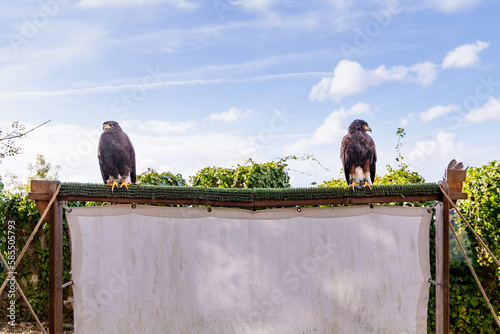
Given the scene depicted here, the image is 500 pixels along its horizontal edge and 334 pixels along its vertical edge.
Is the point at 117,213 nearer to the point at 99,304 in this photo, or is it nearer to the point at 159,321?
the point at 99,304

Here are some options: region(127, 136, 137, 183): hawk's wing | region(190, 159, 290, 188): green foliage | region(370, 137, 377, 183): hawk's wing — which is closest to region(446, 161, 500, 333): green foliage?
region(370, 137, 377, 183): hawk's wing

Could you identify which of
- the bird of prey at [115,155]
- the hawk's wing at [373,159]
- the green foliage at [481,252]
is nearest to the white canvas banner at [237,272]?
the bird of prey at [115,155]

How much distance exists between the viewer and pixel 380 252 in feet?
9.96

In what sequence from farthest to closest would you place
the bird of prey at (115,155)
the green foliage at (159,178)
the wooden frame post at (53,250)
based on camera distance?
the green foliage at (159,178), the bird of prey at (115,155), the wooden frame post at (53,250)

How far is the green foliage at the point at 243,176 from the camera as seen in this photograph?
16.7ft

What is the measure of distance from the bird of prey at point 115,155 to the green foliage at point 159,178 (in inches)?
61.5

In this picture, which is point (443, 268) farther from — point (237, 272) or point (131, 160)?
point (131, 160)

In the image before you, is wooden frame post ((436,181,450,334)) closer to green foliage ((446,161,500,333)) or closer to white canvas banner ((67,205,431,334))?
white canvas banner ((67,205,431,334))

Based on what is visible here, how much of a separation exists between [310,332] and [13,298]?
4370 millimetres

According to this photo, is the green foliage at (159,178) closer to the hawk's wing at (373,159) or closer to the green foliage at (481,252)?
the hawk's wing at (373,159)

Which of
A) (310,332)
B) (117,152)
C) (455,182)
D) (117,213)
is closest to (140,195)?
(117,213)

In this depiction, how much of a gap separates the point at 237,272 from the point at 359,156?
144 cm

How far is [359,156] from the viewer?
10.9 feet

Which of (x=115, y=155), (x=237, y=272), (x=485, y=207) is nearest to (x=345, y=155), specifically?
(x=237, y=272)
